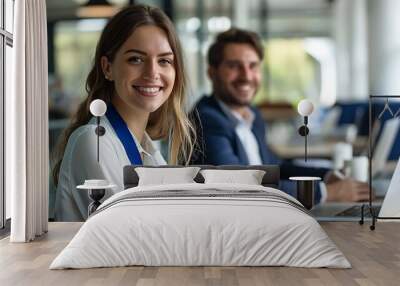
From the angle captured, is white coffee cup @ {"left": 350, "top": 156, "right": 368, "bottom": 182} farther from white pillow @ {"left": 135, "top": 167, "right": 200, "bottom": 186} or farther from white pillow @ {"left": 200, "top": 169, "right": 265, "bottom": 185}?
white pillow @ {"left": 135, "top": 167, "right": 200, "bottom": 186}

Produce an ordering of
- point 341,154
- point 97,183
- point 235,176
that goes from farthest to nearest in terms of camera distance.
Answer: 1. point 341,154
2. point 97,183
3. point 235,176

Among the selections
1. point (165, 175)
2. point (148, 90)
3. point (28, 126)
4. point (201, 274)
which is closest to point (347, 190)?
point (165, 175)

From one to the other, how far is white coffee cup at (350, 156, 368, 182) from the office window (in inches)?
132

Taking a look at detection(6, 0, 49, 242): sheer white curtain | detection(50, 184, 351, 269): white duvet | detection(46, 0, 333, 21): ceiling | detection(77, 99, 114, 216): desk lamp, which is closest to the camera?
detection(50, 184, 351, 269): white duvet

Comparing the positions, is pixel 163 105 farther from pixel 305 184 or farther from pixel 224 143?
pixel 305 184

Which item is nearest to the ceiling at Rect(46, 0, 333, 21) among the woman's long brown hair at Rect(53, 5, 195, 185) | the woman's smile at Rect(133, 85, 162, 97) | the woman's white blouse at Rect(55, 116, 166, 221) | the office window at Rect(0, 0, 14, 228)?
the woman's long brown hair at Rect(53, 5, 195, 185)

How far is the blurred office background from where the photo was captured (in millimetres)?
6789

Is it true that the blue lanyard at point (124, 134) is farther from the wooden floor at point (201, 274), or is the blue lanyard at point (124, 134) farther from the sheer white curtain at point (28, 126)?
the wooden floor at point (201, 274)

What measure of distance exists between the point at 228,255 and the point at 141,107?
9.23ft

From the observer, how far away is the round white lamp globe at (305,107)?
666 cm

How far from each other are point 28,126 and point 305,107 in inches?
104

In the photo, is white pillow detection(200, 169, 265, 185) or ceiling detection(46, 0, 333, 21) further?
ceiling detection(46, 0, 333, 21)

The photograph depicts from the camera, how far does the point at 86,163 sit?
22.2ft

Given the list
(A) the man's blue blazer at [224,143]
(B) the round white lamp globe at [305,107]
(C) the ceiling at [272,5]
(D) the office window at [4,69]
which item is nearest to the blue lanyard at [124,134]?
(A) the man's blue blazer at [224,143]
